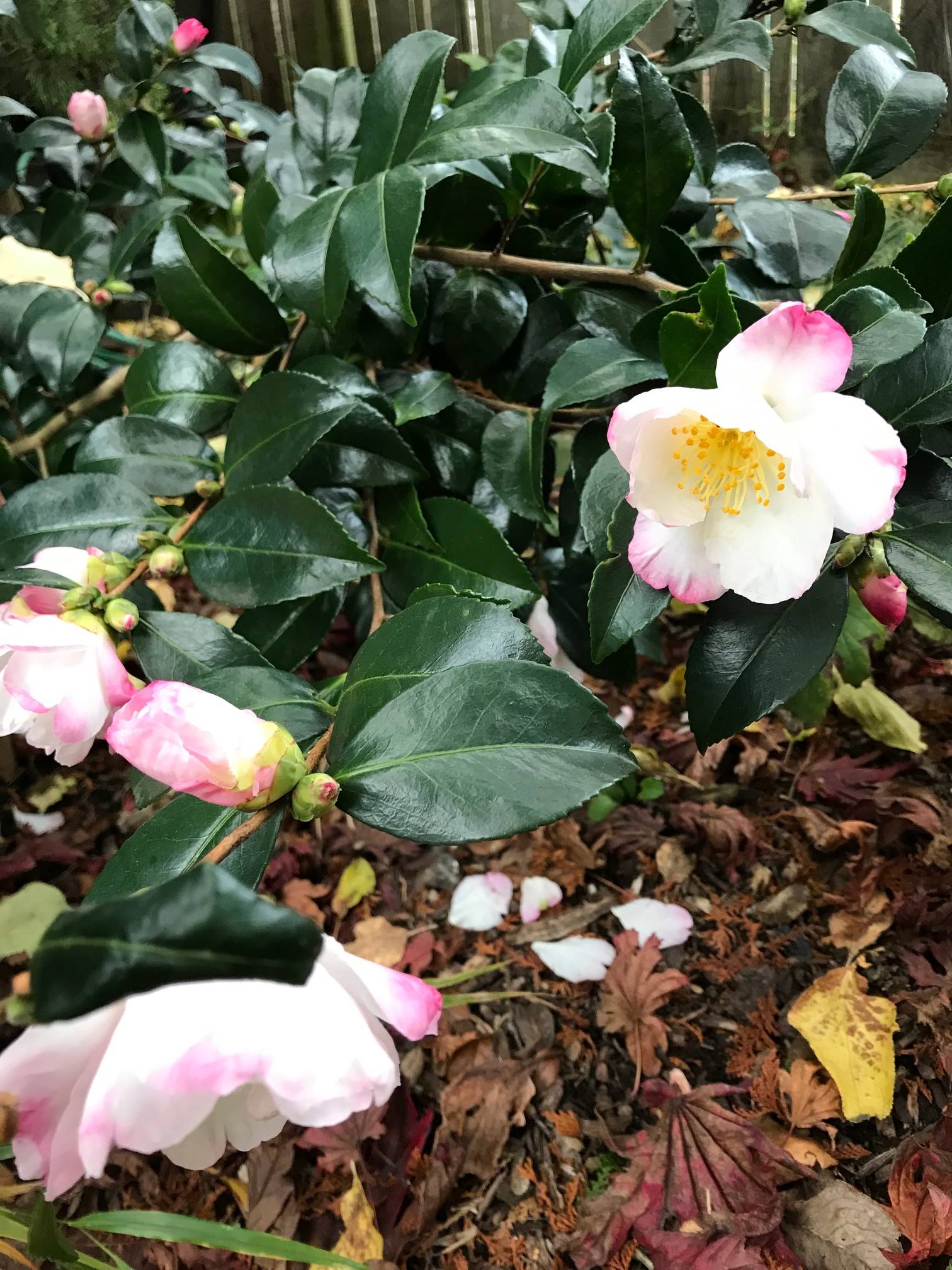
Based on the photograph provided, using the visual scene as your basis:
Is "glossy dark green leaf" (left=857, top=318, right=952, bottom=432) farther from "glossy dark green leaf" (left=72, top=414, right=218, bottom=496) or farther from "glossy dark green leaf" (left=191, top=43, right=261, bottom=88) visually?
"glossy dark green leaf" (left=191, top=43, right=261, bottom=88)

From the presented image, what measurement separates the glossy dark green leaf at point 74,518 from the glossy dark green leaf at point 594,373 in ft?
1.06

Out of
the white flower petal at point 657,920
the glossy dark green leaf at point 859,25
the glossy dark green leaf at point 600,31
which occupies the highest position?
the glossy dark green leaf at point 600,31

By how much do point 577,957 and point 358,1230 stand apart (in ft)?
1.21

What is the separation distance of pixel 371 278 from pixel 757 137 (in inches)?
59.1

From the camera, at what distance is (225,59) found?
3.56 feet

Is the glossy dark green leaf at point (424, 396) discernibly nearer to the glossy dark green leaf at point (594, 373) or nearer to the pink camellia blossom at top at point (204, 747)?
the glossy dark green leaf at point (594, 373)

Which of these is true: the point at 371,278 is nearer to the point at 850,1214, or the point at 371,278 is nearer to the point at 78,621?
the point at 78,621

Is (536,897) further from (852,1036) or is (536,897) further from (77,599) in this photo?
(77,599)

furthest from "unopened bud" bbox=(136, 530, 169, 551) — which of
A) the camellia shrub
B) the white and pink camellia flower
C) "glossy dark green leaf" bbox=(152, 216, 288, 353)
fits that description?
"glossy dark green leaf" bbox=(152, 216, 288, 353)

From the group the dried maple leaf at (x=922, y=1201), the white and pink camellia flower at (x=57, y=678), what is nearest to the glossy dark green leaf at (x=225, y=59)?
the white and pink camellia flower at (x=57, y=678)

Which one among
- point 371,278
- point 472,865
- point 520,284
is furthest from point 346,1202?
point 520,284

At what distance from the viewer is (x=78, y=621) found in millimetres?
507

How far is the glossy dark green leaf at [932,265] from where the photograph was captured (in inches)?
19.6

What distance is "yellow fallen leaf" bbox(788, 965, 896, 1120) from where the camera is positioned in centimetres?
77
